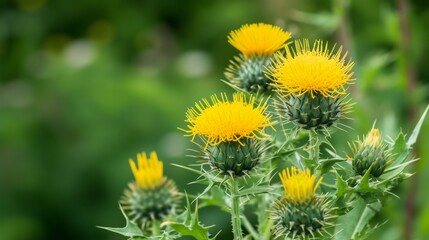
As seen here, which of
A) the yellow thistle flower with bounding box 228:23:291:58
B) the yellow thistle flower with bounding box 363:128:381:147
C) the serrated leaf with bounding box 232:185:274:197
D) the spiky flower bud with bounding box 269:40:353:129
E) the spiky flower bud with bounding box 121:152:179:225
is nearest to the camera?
the serrated leaf with bounding box 232:185:274:197

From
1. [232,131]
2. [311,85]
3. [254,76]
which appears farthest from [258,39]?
[232,131]

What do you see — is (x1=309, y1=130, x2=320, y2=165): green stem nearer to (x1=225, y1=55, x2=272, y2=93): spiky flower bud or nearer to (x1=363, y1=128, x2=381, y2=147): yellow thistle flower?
(x1=363, y1=128, x2=381, y2=147): yellow thistle flower

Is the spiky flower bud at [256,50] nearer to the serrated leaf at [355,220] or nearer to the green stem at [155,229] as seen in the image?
the serrated leaf at [355,220]

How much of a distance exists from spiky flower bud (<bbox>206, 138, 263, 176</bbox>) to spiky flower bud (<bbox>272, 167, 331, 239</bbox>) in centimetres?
12

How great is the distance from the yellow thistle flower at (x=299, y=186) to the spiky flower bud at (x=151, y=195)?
81 centimetres

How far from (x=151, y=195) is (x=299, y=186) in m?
0.94

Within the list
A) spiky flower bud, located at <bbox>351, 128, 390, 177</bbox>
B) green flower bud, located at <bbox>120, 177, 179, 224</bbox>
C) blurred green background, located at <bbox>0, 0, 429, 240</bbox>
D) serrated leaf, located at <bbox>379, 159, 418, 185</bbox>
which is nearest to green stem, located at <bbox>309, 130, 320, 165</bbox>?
spiky flower bud, located at <bbox>351, 128, 390, 177</bbox>

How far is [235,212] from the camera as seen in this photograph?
255 centimetres

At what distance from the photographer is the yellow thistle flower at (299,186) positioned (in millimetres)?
2510

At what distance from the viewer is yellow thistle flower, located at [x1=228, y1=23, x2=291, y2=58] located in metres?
2.93

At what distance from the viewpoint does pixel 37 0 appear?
9289 millimetres

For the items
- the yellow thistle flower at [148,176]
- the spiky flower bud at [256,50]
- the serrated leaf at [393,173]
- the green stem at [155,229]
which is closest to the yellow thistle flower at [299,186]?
the serrated leaf at [393,173]

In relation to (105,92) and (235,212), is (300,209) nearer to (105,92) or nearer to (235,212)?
(235,212)

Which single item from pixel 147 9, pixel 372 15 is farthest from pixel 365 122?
pixel 147 9
